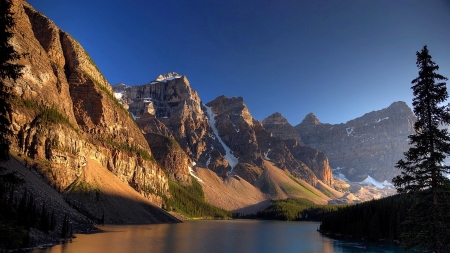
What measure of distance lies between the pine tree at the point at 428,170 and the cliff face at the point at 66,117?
86.7 meters

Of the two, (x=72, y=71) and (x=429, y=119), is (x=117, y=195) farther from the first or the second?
(x=429, y=119)

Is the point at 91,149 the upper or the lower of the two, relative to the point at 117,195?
upper

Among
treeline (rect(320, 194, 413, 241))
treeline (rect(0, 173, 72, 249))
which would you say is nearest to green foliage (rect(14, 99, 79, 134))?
treeline (rect(0, 173, 72, 249))

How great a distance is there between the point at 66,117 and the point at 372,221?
101011mm

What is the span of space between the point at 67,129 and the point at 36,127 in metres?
14.9

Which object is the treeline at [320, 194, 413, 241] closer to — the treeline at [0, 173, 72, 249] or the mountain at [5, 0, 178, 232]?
the mountain at [5, 0, 178, 232]

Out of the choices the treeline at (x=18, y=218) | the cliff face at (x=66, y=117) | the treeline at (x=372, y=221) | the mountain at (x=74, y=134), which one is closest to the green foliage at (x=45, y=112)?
the cliff face at (x=66, y=117)

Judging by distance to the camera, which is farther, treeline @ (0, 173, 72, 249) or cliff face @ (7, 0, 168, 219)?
cliff face @ (7, 0, 168, 219)

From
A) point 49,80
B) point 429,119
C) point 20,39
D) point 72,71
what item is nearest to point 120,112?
point 72,71

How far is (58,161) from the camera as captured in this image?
98.1 m

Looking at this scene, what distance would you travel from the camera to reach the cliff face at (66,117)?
93.2 metres

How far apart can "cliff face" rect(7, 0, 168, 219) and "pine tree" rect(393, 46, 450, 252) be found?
284 feet

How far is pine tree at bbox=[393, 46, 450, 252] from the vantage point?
2014cm

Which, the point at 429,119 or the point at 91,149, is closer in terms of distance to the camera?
the point at 429,119
